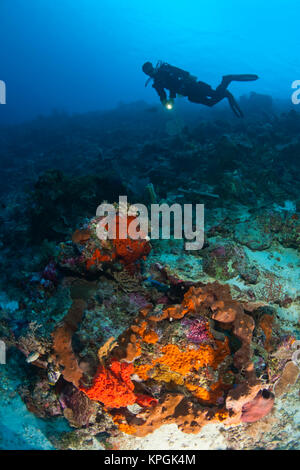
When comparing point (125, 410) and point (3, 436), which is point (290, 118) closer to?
point (125, 410)

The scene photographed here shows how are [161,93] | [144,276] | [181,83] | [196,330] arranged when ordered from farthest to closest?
[181,83] < [161,93] < [144,276] < [196,330]

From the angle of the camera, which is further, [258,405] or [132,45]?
[132,45]

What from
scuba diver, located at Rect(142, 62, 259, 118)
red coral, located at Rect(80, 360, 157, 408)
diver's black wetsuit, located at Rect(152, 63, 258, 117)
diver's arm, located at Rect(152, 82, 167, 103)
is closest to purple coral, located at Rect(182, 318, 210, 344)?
red coral, located at Rect(80, 360, 157, 408)

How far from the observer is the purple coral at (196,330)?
339cm

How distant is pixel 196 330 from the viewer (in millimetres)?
3400

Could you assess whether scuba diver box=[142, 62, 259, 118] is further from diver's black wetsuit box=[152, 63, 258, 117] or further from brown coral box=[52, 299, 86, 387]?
brown coral box=[52, 299, 86, 387]

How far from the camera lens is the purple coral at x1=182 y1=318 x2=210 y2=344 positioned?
11.1 feet

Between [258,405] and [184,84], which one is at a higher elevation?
[184,84]

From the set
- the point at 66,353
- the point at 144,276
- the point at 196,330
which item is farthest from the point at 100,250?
the point at 196,330

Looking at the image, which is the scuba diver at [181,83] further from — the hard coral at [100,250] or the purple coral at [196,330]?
the purple coral at [196,330]

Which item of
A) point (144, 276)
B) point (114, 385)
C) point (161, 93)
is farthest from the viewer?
point (161, 93)

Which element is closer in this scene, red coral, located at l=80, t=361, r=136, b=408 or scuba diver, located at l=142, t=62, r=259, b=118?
red coral, located at l=80, t=361, r=136, b=408

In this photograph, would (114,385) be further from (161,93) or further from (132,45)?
(132,45)
